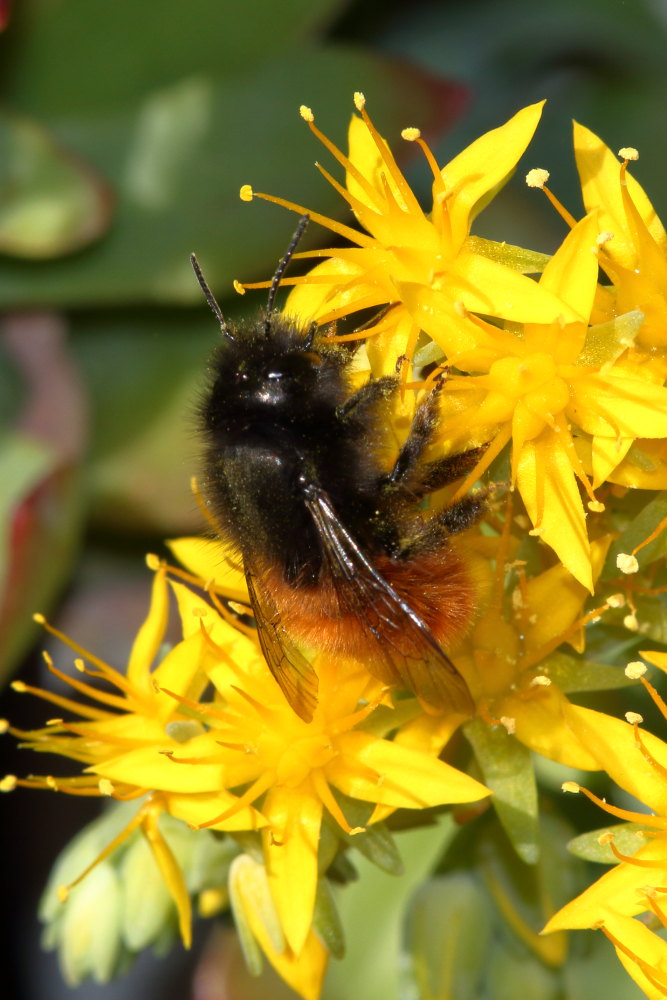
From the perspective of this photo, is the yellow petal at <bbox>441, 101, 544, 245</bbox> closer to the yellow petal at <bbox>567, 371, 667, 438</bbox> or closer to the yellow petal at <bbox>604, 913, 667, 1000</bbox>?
the yellow petal at <bbox>567, 371, 667, 438</bbox>

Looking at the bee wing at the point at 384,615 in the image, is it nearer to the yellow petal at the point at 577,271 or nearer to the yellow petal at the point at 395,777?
the yellow petal at the point at 395,777

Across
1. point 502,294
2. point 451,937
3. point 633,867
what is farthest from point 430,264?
point 451,937

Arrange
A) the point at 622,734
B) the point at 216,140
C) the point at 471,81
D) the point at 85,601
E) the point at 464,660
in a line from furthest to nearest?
1. the point at 471,81
2. the point at 85,601
3. the point at 216,140
4. the point at 464,660
5. the point at 622,734

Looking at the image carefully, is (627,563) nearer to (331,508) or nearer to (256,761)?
(331,508)

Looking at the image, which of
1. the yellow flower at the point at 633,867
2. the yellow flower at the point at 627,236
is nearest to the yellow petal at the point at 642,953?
the yellow flower at the point at 633,867

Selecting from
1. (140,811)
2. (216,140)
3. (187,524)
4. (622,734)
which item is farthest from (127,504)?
(622,734)

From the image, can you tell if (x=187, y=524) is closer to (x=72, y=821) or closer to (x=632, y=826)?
(x=72, y=821)

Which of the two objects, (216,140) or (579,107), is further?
(579,107)
